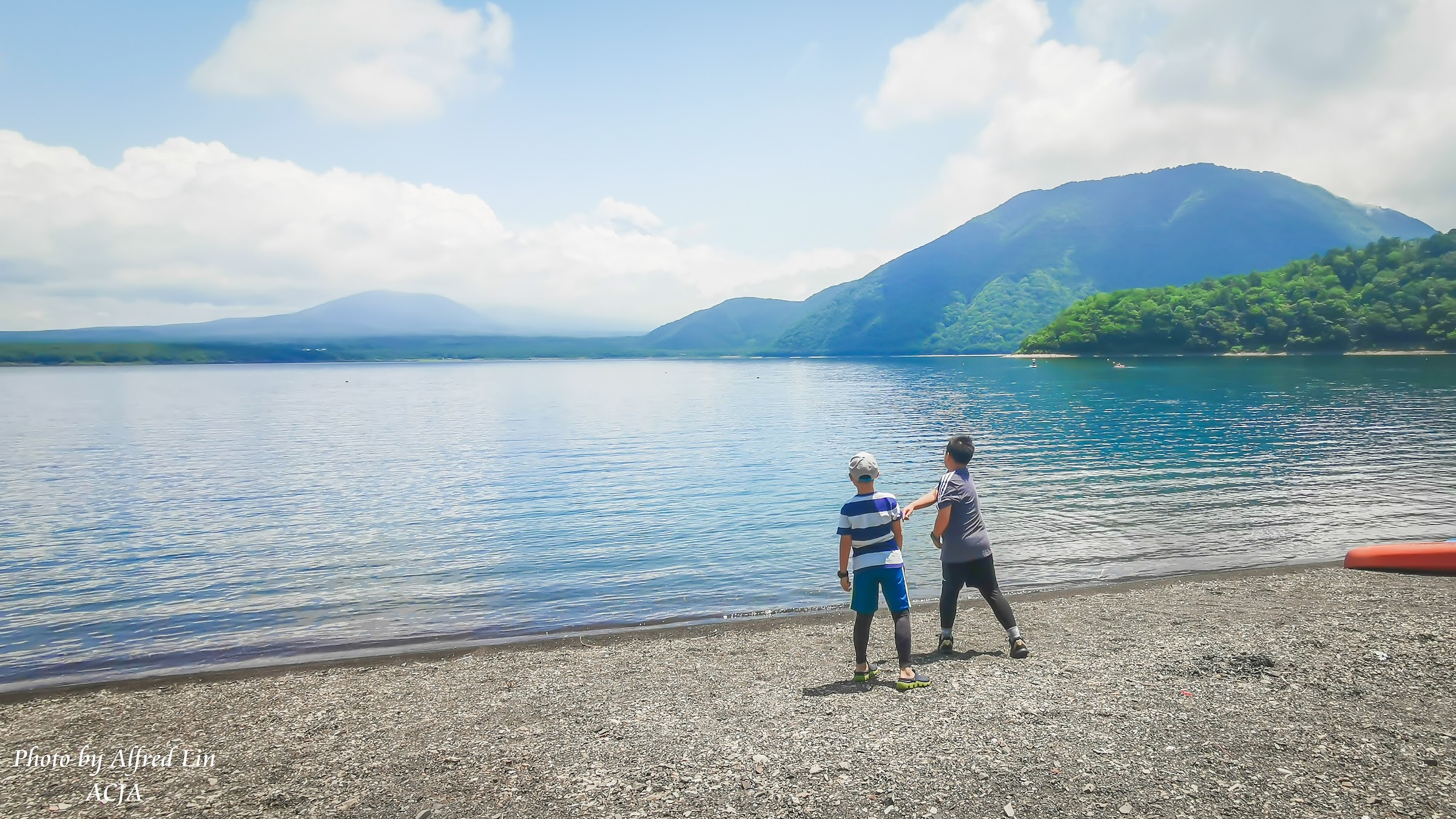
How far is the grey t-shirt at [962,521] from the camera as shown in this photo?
1126cm

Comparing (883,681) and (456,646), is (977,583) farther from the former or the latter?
(456,646)

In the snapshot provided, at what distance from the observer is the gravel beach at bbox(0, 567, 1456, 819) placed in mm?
7719

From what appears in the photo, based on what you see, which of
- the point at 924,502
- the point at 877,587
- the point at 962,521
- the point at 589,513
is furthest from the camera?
the point at 589,513

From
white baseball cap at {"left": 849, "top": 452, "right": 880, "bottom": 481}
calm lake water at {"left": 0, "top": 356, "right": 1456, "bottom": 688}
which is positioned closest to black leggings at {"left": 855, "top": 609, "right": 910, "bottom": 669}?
white baseball cap at {"left": 849, "top": 452, "right": 880, "bottom": 481}

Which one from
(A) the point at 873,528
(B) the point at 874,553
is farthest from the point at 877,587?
(A) the point at 873,528

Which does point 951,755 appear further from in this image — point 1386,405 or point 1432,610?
point 1386,405

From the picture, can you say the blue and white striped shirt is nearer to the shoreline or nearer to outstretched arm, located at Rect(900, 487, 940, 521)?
outstretched arm, located at Rect(900, 487, 940, 521)

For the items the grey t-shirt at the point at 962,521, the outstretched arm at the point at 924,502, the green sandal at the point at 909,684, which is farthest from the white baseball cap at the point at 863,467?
the green sandal at the point at 909,684

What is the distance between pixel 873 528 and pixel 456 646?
9.67 meters

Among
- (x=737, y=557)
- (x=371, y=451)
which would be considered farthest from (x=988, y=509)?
(x=371, y=451)

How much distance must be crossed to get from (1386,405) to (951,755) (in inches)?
2912

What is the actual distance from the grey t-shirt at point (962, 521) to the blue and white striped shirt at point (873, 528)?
4.06ft

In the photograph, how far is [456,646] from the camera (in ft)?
50.8

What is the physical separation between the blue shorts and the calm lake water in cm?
721
